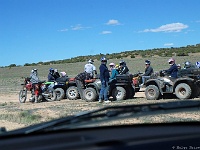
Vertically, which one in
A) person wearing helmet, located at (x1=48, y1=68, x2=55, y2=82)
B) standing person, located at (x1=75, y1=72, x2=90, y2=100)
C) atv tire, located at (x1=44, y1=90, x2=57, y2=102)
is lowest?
atv tire, located at (x1=44, y1=90, x2=57, y2=102)

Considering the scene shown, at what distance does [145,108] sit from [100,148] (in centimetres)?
64

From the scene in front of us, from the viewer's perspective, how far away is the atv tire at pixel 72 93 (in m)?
18.0

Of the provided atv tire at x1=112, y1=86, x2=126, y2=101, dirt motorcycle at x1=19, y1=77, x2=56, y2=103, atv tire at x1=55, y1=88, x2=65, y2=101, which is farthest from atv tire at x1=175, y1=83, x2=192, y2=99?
dirt motorcycle at x1=19, y1=77, x2=56, y2=103

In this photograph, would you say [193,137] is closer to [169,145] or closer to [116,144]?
[169,145]

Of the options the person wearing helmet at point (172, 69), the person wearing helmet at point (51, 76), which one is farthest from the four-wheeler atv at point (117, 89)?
the person wearing helmet at point (51, 76)

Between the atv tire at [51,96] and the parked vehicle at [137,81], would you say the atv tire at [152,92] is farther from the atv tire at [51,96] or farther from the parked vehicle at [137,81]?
the atv tire at [51,96]

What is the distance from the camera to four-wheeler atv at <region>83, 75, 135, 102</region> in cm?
1648

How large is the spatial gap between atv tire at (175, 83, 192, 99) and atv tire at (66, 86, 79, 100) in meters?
4.67

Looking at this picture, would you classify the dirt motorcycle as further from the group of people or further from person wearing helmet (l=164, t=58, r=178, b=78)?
person wearing helmet (l=164, t=58, r=178, b=78)

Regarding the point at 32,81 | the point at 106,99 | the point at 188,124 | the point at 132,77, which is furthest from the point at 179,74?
the point at 188,124

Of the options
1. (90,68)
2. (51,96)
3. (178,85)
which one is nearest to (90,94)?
(90,68)

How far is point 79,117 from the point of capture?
279cm

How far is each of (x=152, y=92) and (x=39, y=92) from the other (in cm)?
499

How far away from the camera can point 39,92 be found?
1778 centimetres
